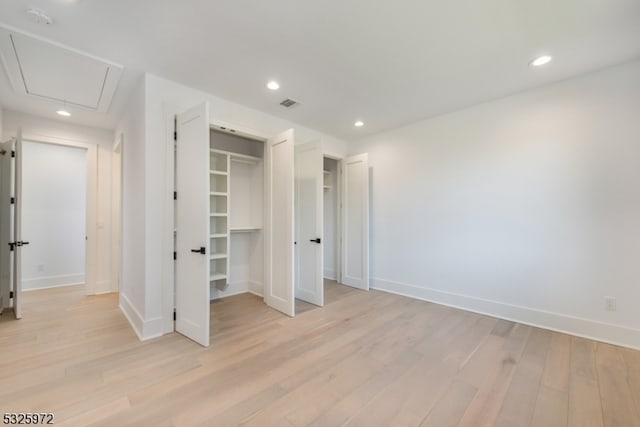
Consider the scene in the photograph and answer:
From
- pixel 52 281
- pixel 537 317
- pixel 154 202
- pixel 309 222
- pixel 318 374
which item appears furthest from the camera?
pixel 52 281

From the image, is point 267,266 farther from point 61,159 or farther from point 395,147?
point 61,159

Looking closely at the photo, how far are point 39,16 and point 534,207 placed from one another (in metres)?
5.02

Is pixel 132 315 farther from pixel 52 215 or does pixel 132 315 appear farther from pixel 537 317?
pixel 537 317

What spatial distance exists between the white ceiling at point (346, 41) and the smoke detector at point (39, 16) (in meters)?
0.04

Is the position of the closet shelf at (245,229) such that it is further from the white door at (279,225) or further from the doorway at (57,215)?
the doorway at (57,215)

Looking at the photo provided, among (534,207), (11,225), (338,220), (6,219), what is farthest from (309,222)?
(6,219)

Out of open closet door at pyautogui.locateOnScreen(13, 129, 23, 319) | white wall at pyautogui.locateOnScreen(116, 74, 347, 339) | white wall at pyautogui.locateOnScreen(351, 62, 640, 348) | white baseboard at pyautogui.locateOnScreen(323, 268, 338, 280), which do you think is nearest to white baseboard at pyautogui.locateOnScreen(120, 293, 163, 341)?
white wall at pyautogui.locateOnScreen(116, 74, 347, 339)

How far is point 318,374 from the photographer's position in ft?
6.91

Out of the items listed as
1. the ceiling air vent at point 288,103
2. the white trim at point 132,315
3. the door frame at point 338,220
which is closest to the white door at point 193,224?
the white trim at point 132,315

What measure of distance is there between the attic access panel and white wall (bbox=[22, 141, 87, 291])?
6.22 feet

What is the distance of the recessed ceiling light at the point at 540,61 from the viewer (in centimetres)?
251

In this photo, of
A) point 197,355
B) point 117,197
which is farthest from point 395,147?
point 117,197

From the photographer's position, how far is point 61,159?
4.82m

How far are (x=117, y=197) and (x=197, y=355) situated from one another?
11.2 ft
